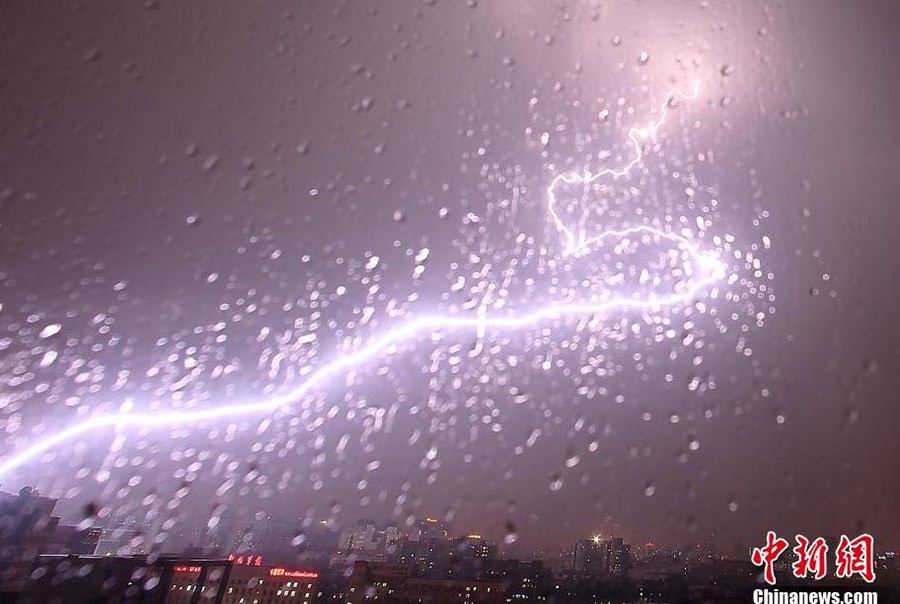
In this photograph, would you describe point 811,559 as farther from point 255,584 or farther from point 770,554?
point 255,584

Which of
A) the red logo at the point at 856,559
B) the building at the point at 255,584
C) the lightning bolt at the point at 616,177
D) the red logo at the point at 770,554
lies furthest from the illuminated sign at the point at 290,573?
the red logo at the point at 856,559

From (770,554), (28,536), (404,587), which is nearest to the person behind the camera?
(28,536)

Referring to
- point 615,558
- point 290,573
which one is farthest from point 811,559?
point 290,573

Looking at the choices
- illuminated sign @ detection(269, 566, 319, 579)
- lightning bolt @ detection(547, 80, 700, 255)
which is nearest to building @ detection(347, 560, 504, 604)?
illuminated sign @ detection(269, 566, 319, 579)

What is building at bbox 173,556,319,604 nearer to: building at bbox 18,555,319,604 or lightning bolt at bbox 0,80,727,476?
building at bbox 18,555,319,604

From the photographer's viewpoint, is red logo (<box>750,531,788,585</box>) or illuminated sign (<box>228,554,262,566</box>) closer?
illuminated sign (<box>228,554,262,566</box>)

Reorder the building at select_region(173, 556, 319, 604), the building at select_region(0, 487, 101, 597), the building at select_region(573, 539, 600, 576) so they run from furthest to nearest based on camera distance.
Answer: the building at select_region(573, 539, 600, 576) < the building at select_region(173, 556, 319, 604) < the building at select_region(0, 487, 101, 597)
